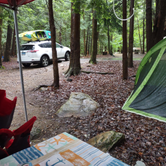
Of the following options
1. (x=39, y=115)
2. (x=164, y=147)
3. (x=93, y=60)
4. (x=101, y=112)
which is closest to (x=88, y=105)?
(x=101, y=112)

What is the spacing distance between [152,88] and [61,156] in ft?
13.1

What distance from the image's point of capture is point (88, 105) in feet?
16.7

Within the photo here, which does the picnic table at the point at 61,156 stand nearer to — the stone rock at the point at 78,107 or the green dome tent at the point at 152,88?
the green dome tent at the point at 152,88

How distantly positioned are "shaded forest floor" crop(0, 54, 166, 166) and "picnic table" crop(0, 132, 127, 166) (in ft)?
7.15

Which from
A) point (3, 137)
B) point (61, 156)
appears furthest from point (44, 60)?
point (61, 156)

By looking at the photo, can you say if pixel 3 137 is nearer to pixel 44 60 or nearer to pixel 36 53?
pixel 36 53

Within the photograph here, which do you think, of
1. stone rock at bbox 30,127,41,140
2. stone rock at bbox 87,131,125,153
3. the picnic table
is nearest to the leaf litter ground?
stone rock at bbox 87,131,125,153

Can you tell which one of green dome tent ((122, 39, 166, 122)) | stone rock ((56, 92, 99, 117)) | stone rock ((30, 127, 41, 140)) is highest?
green dome tent ((122, 39, 166, 122))

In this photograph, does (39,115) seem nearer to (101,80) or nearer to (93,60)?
(101,80)

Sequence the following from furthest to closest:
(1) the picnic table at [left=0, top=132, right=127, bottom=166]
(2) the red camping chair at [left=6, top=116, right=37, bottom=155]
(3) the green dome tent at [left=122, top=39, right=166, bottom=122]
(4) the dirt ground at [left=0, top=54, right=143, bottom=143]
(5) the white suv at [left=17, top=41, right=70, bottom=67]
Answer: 1. (5) the white suv at [left=17, top=41, right=70, bottom=67]
2. (4) the dirt ground at [left=0, top=54, right=143, bottom=143]
3. (3) the green dome tent at [left=122, top=39, right=166, bottom=122]
4. (2) the red camping chair at [left=6, top=116, right=37, bottom=155]
5. (1) the picnic table at [left=0, top=132, right=127, bottom=166]

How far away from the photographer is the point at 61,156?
1.07m

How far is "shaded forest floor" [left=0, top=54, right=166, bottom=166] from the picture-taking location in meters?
3.16

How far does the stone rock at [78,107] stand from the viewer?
193 inches

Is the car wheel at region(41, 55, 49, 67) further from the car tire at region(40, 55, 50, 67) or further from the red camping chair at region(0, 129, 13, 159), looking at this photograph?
the red camping chair at region(0, 129, 13, 159)
